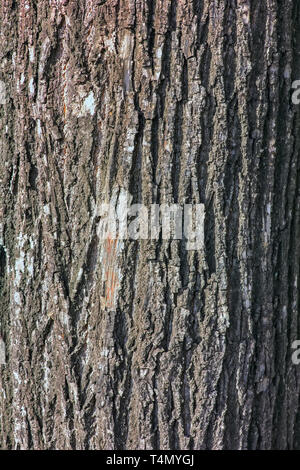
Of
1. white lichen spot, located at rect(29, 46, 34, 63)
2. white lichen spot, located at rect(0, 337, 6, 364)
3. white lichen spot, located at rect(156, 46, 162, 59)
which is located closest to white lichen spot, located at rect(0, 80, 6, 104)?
white lichen spot, located at rect(29, 46, 34, 63)

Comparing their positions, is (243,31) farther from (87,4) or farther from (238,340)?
(238,340)

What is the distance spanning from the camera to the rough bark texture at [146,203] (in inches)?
69.5

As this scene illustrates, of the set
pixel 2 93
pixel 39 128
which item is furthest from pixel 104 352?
→ pixel 2 93

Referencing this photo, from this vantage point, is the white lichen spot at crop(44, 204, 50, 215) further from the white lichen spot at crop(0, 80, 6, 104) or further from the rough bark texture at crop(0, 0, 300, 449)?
the white lichen spot at crop(0, 80, 6, 104)

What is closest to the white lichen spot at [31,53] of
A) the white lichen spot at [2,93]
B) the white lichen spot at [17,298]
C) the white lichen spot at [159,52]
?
the white lichen spot at [2,93]

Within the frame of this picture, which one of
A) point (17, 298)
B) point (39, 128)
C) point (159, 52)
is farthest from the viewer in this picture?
point (17, 298)

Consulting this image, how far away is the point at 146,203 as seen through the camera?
5.94ft

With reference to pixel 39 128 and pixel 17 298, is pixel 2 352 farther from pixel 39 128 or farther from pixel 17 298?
pixel 39 128

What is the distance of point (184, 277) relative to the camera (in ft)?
6.06

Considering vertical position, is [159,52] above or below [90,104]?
above

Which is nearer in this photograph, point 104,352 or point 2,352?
point 104,352
